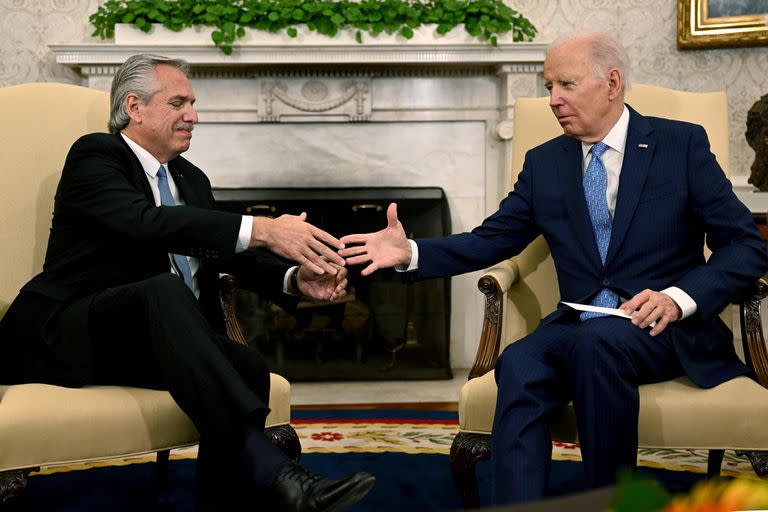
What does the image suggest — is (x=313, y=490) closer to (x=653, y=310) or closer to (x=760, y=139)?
(x=653, y=310)

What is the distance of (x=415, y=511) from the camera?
2451mm

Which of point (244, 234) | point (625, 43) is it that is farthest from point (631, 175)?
Result: point (625, 43)

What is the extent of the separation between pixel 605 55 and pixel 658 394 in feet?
3.10

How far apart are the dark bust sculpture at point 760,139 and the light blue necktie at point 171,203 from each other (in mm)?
2574

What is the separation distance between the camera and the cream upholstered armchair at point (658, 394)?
77.2 inches

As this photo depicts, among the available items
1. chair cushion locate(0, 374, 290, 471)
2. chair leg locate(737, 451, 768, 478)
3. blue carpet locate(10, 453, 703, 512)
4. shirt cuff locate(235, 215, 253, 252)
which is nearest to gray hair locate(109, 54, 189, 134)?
shirt cuff locate(235, 215, 253, 252)

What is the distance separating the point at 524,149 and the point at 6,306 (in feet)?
5.02

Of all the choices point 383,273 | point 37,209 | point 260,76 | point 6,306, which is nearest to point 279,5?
point 260,76

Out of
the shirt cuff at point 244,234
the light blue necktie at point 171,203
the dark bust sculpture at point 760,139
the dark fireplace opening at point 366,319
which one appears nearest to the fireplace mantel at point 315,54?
the dark fireplace opening at point 366,319

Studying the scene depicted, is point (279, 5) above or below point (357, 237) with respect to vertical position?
above

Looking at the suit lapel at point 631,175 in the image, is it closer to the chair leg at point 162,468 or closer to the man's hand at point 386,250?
the man's hand at point 386,250

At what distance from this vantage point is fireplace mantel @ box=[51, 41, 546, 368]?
14.7 ft

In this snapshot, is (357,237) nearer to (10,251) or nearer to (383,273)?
(10,251)

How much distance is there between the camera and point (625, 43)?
4562 mm
